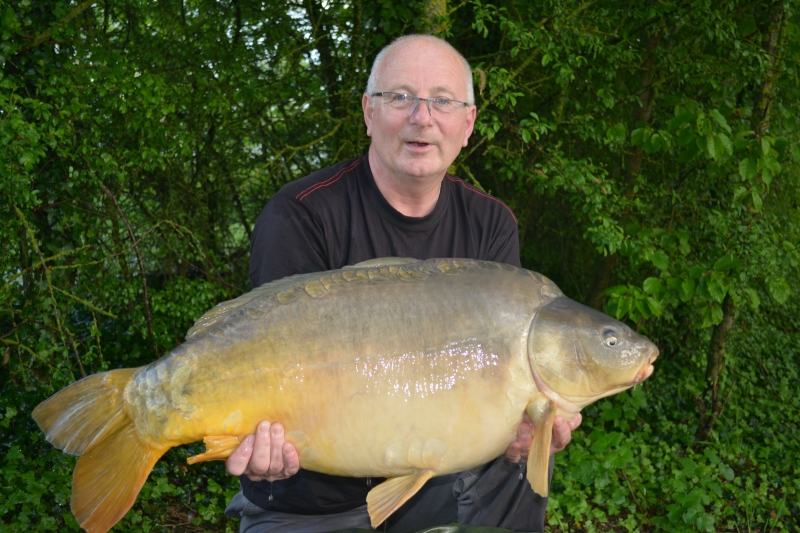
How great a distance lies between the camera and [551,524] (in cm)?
323

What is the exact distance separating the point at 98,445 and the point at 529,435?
948 millimetres

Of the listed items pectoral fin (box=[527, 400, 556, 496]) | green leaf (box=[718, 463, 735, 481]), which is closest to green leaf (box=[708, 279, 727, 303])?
green leaf (box=[718, 463, 735, 481])

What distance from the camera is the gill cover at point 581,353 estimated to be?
1.65m

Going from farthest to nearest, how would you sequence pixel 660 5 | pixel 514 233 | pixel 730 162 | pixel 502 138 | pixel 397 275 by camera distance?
pixel 502 138 → pixel 660 5 → pixel 730 162 → pixel 514 233 → pixel 397 275

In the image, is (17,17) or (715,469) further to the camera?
(715,469)

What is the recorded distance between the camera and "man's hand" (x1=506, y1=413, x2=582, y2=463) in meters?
1.72

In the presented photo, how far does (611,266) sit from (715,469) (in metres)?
1.26

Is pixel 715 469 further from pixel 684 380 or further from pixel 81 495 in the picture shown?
pixel 81 495

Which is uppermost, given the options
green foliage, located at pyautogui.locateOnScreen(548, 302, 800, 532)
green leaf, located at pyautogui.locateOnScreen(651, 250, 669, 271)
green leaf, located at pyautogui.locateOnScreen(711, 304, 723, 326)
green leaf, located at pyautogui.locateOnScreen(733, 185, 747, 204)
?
green leaf, located at pyautogui.locateOnScreen(733, 185, 747, 204)

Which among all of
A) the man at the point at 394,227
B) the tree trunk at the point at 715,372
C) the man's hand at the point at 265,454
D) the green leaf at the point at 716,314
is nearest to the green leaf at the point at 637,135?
the green leaf at the point at 716,314

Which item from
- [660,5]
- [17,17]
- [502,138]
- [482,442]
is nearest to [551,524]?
[482,442]

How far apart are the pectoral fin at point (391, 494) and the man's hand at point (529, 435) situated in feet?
0.79

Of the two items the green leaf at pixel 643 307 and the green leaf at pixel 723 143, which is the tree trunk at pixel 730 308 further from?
the green leaf at pixel 643 307

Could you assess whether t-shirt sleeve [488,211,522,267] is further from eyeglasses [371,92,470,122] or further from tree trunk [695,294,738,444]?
tree trunk [695,294,738,444]
